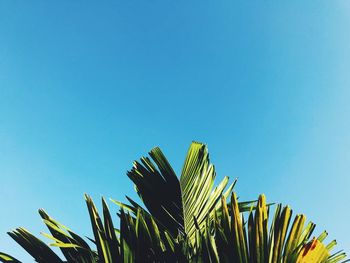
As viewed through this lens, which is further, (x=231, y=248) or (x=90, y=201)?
(x=90, y=201)

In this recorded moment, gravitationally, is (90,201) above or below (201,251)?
above

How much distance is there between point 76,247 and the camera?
1.80m

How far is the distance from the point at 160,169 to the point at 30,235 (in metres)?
1.15

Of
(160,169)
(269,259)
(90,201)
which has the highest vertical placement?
(160,169)

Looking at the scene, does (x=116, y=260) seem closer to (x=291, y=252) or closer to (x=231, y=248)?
(x=231, y=248)

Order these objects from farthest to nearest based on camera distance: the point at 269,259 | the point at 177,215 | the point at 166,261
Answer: the point at 177,215 → the point at 166,261 → the point at 269,259

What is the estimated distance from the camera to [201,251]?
1.74 metres

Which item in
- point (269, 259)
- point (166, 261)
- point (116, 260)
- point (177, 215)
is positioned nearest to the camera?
point (269, 259)

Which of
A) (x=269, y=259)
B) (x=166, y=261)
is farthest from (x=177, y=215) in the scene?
(x=269, y=259)

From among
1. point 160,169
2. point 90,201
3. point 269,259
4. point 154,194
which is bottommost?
point 269,259

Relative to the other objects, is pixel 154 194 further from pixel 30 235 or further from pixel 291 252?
pixel 291 252

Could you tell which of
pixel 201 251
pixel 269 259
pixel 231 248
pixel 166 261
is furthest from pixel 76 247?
pixel 269 259

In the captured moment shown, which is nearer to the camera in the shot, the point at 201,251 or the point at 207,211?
the point at 201,251

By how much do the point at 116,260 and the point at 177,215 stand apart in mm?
858
